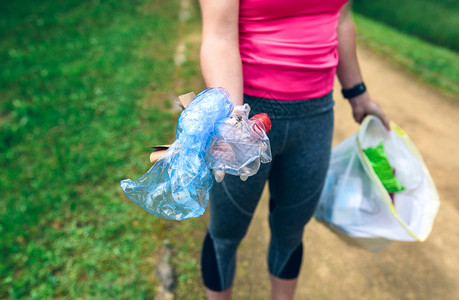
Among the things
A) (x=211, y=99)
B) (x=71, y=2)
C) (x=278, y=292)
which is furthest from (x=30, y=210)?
(x=71, y=2)

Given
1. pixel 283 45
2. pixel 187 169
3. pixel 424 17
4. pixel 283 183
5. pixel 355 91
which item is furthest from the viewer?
pixel 424 17

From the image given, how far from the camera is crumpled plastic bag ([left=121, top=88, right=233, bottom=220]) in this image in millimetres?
744

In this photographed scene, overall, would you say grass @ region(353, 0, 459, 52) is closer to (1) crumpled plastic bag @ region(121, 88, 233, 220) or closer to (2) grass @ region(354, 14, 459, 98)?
(2) grass @ region(354, 14, 459, 98)

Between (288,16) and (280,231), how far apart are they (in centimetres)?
81

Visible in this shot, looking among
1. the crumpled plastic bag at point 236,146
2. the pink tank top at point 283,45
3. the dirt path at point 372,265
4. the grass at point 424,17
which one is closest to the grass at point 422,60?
the grass at point 424,17

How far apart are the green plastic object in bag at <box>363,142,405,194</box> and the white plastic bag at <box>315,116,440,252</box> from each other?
43 mm

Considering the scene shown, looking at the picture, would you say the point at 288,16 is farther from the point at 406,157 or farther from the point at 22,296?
the point at 22,296

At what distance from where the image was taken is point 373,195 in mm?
1521

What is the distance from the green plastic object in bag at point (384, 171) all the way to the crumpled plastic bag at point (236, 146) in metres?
0.90

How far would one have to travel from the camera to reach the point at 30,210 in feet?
7.91

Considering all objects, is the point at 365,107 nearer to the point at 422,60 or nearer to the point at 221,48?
the point at 221,48

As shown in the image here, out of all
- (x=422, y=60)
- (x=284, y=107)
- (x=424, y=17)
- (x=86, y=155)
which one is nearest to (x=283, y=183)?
(x=284, y=107)

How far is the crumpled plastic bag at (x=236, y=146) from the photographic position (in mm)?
757

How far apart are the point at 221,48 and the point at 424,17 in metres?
9.95
